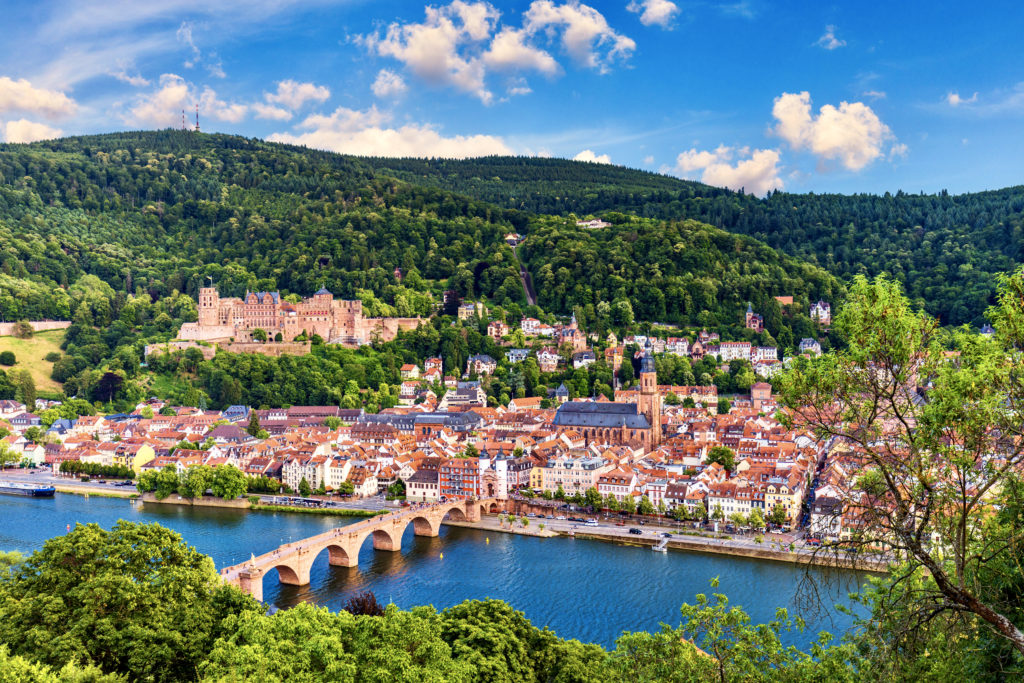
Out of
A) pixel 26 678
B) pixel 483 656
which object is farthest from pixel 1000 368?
pixel 26 678

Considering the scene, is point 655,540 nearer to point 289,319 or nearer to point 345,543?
point 345,543

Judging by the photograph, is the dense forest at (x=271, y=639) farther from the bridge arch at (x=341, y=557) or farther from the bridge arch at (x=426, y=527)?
the bridge arch at (x=426, y=527)

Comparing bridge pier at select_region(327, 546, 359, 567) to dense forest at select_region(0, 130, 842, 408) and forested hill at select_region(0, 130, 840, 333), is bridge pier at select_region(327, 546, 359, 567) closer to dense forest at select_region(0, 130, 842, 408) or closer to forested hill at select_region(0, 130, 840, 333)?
dense forest at select_region(0, 130, 842, 408)

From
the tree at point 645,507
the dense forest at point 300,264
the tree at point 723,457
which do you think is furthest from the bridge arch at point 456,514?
the dense forest at point 300,264

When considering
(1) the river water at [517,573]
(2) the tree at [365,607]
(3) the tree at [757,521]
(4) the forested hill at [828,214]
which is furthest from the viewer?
(4) the forested hill at [828,214]

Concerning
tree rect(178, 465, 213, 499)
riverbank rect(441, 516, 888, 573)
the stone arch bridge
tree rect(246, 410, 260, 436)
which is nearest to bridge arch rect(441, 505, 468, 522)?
the stone arch bridge

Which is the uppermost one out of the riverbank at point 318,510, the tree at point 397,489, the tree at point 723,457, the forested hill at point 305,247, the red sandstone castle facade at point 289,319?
the forested hill at point 305,247

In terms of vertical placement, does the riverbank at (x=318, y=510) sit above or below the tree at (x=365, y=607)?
below

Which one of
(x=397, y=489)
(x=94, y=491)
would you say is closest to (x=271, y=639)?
(x=397, y=489)
